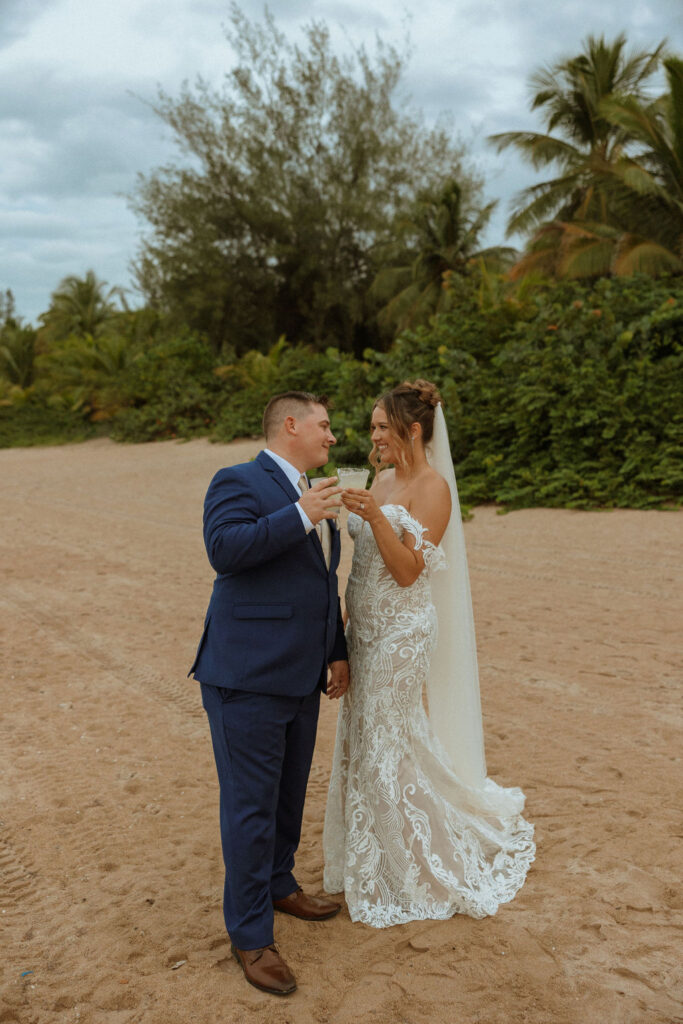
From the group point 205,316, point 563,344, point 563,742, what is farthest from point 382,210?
point 563,742

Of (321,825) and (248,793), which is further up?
(248,793)

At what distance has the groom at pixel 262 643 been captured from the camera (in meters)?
2.61

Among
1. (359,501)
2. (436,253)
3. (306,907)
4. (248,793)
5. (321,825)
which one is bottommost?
(321,825)

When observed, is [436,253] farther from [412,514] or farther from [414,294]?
[412,514]

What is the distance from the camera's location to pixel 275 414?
9.07 feet

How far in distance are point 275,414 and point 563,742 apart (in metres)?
2.96

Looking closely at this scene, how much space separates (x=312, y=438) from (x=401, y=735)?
121 cm

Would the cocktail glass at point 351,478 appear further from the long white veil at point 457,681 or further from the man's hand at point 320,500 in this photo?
the long white veil at point 457,681

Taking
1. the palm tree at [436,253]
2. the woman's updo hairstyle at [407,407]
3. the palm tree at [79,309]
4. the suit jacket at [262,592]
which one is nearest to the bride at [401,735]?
the woman's updo hairstyle at [407,407]

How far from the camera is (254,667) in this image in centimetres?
262

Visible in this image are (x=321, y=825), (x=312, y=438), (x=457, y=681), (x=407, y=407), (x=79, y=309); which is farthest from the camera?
(x=79, y=309)

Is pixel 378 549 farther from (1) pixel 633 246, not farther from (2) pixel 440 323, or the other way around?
(1) pixel 633 246

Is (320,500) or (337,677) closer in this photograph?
(320,500)

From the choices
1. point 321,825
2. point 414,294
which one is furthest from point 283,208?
point 321,825
